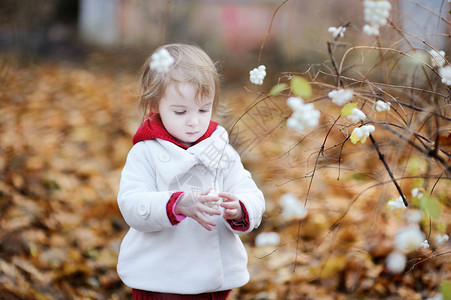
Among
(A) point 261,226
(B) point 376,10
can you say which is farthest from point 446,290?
(A) point 261,226

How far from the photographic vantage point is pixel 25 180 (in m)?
3.35

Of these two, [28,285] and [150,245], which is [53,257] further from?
[150,245]

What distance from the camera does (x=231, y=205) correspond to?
53.7 inches

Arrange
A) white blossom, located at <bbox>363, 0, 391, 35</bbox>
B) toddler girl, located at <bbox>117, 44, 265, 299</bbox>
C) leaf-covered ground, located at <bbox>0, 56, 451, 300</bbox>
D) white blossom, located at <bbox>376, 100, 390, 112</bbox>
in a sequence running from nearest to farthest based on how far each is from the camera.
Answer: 1. white blossom, located at <bbox>363, 0, 391, 35</bbox>
2. white blossom, located at <bbox>376, 100, 390, 112</bbox>
3. toddler girl, located at <bbox>117, 44, 265, 299</bbox>
4. leaf-covered ground, located at <bbox>0, 56, 451, 300</bbox>

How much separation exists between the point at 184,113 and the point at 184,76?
0.10m

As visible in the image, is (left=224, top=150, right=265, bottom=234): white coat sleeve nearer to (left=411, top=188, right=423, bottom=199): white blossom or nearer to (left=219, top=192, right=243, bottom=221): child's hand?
(left=219, top=192, right=243, bottom=221): child's hand

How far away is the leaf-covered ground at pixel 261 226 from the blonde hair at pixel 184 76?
7.3 inches

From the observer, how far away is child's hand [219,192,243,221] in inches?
53.6

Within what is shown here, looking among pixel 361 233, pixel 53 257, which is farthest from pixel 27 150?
pixel 361 233

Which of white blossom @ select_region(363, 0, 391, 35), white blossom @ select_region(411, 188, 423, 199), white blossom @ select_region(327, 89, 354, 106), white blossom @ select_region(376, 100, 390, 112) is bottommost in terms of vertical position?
white blossom @ select_region(411, 188, 423, 199)

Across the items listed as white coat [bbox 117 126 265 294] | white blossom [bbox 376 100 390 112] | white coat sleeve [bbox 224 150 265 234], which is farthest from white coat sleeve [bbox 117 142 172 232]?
white blossom [bbox 376 100 390 112]

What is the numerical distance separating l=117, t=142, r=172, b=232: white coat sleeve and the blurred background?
281 millimetres

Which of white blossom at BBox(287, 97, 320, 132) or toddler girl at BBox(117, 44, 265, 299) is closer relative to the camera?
white blossom at BBox(287, 97, 320, 132)

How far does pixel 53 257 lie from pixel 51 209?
50 cm
